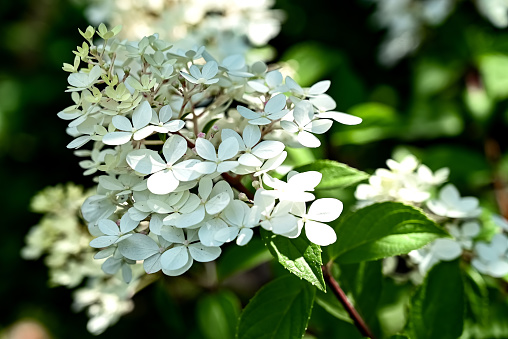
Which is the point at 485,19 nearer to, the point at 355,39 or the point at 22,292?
the point at 355,39

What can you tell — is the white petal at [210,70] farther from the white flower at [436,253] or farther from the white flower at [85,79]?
the white flower at [436,253]

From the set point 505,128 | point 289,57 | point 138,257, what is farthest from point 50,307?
point 505,128

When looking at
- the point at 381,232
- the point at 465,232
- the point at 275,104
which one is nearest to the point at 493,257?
the point at 465,232

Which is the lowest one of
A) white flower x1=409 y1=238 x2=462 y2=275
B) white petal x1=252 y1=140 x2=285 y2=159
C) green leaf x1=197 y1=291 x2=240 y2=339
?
green leaf x1=197 y1=291 x2=240 y2=339

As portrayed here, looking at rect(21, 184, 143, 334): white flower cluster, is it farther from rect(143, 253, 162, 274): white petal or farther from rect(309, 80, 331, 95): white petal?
rect(309, 80, 331, 95): white petal

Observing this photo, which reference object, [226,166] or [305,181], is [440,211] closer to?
[305,181]

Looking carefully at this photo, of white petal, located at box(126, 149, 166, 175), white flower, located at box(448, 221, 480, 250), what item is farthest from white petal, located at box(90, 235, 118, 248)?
white flower, located at box(448, 221, 480, 250)

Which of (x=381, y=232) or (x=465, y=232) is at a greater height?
(x=381, y=232)
